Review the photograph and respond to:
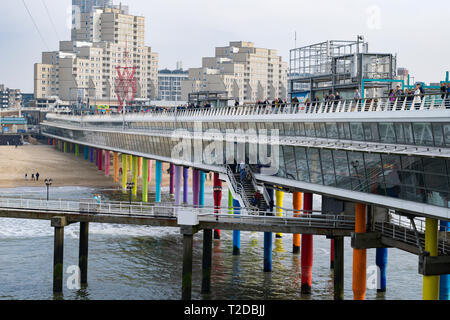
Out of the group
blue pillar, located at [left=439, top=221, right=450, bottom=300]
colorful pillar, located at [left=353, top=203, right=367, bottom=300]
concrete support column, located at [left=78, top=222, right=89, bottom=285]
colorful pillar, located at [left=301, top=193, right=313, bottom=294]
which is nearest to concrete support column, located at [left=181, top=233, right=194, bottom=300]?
colorful pillar, located at [left=301, top=193, right=313, bottom=294]

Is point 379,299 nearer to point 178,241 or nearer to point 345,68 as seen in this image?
point 345,68

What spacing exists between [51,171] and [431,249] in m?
74.0

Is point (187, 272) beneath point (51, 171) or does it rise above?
beneath

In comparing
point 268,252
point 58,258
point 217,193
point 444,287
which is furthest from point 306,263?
point 58,258

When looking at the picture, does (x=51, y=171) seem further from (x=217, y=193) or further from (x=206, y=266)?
(x=206, y=266)

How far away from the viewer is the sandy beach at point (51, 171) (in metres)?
88.2

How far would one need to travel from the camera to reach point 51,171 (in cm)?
9575

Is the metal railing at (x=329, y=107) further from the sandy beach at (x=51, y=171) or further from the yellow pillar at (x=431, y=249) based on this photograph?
the sandy beach at (x=51, y=171)

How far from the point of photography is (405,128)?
2722 centimetres

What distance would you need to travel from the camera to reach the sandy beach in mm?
88250

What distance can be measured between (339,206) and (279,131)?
17.5 feet

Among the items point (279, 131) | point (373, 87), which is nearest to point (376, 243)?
point (279, 131)
